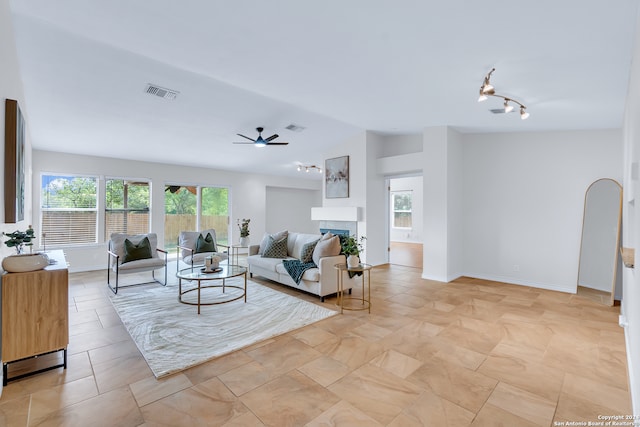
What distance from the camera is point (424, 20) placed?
229cm

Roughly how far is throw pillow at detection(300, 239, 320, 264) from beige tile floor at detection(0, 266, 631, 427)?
123 cm

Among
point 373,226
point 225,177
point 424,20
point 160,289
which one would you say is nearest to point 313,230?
point 225,177

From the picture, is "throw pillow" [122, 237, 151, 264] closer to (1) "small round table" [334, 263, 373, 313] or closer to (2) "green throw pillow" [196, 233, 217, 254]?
(2) "green throw pillow" [196, 233, 217, 254]

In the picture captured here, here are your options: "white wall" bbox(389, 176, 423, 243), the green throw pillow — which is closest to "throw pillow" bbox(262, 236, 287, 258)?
the green throw pillow

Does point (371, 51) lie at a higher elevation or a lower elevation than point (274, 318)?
higher

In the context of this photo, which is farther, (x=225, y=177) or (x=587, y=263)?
(x=225, y=177)

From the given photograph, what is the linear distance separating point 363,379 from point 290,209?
8.28 metres

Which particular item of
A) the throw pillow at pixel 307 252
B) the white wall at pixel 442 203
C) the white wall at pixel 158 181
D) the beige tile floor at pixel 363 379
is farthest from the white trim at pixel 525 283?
the white wall at pixel 158 181

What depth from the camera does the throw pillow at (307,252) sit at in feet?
14.9

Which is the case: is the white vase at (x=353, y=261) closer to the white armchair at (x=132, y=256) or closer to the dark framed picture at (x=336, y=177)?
the dark framed picture at (x=336, y=177)

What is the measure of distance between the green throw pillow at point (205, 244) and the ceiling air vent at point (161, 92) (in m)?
2.70

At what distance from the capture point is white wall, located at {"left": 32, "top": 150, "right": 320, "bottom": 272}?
5.78 m

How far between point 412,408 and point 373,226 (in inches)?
183

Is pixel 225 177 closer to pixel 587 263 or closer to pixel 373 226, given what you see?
pixel 373 226
